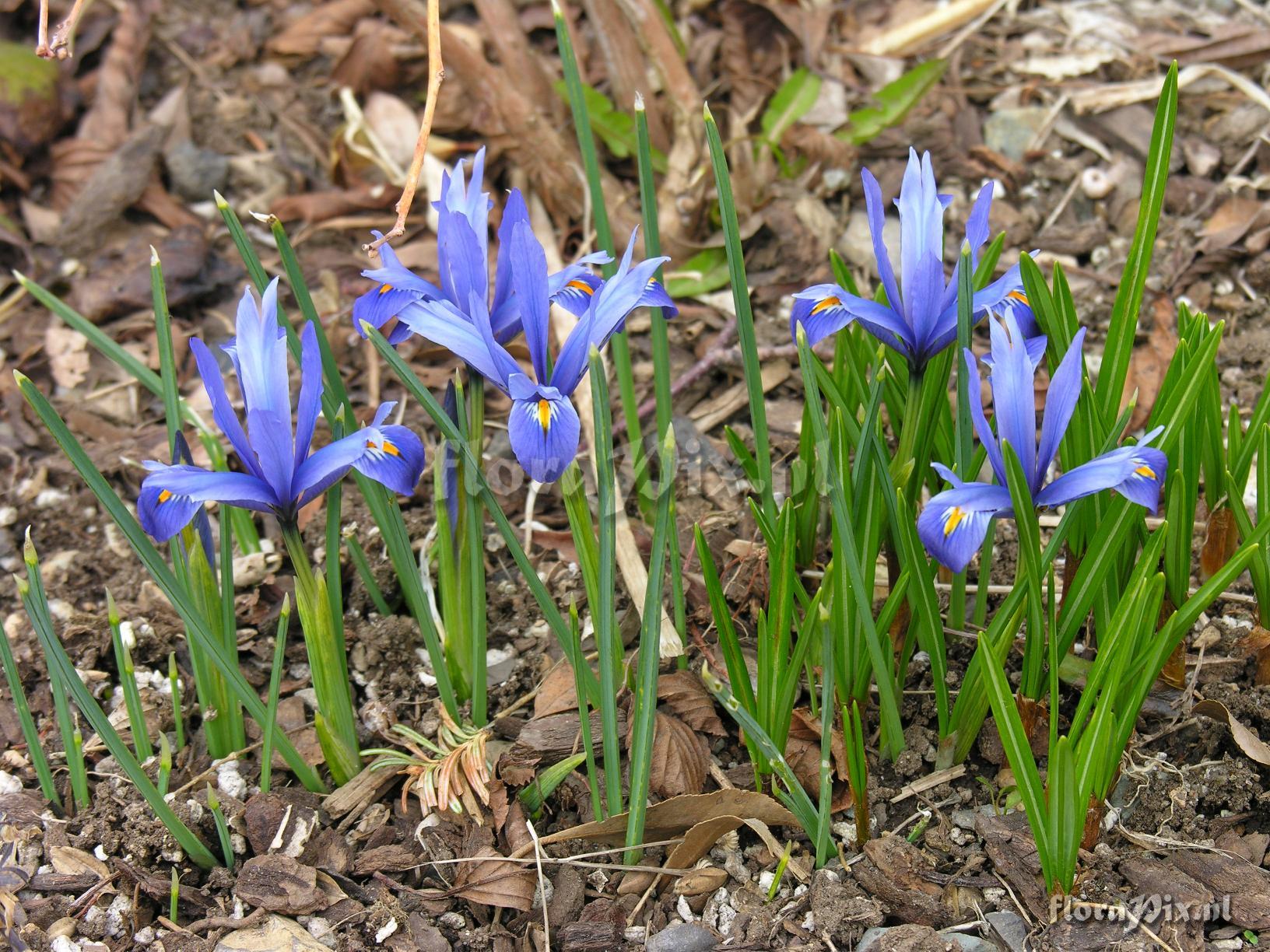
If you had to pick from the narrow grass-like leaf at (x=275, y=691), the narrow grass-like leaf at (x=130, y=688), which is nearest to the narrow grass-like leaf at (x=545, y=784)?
the narrow grass-like leaf at (x=275, y=691)

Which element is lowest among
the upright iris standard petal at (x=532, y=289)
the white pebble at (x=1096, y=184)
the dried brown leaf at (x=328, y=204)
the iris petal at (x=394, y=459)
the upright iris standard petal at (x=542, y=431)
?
the white pebble at (x=1096, y=184)

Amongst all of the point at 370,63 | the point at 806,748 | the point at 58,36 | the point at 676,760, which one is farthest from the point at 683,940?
the point at 370,63

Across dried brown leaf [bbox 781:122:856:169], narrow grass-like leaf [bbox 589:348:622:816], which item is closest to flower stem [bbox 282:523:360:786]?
narrow grass-like leaf [bbox 589:348:622:816]

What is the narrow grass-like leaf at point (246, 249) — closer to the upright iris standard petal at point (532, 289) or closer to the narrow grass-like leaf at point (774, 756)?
the upright iris standard petal at point (532, 289)

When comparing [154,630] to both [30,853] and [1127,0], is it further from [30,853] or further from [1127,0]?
[1127,0]

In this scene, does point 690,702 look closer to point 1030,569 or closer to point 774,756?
point 774,756

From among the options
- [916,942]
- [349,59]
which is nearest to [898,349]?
[916,942]
